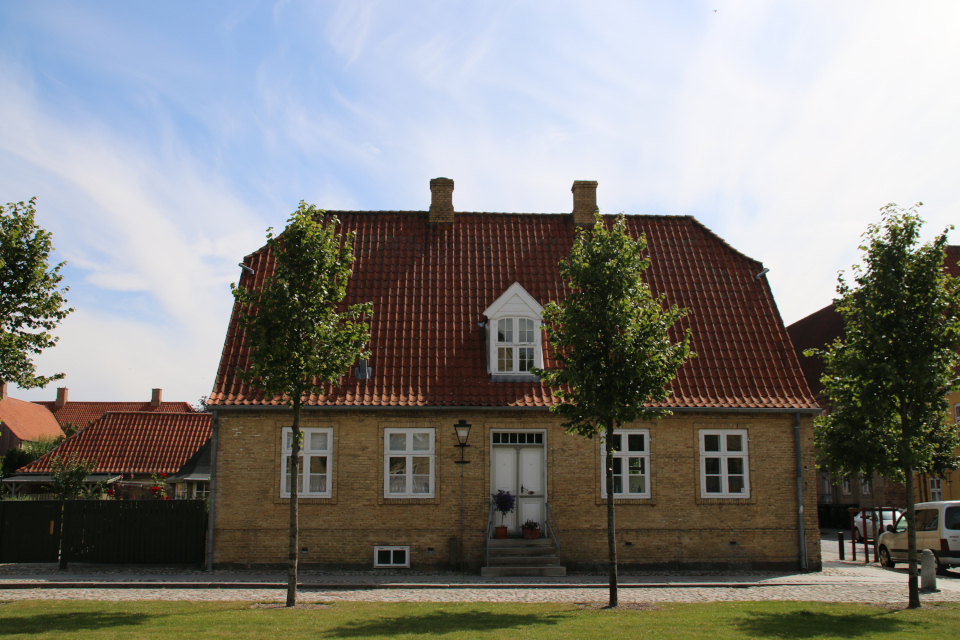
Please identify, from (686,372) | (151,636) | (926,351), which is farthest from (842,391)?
(151,636)

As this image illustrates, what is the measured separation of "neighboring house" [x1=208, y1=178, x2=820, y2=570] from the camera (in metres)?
18.2

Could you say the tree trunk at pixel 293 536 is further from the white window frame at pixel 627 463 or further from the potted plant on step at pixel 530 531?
the white window frame at pixel 627 463

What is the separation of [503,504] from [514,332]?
4.13 meters

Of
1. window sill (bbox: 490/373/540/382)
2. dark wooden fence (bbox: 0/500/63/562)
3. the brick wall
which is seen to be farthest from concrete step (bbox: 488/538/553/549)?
dark wooden fence (bbox: 0/500/63/562)

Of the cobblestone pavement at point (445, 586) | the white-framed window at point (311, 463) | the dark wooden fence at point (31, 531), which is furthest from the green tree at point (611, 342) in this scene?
the dark wooden fence at point (31, 531)

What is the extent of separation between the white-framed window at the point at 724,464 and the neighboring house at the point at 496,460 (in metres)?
0.03

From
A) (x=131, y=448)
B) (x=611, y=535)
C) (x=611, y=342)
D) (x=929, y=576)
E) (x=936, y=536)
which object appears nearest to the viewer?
(x=611, y=535)

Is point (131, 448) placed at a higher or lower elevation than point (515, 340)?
lower

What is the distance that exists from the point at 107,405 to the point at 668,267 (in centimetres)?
7451

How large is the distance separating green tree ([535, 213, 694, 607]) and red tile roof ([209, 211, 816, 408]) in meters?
4.22

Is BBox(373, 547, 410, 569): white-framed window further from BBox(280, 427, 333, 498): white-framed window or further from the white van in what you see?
the white van

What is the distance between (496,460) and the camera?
747 inches

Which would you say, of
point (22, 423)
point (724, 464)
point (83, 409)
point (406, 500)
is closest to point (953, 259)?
point (724, 464)

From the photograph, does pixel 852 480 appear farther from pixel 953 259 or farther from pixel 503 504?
pixel 503 504
